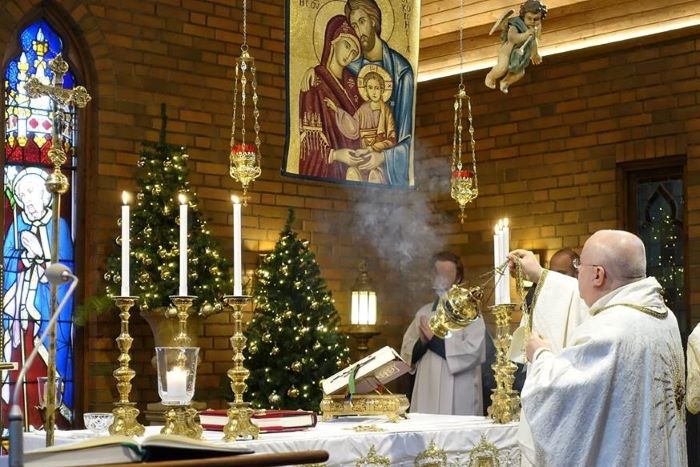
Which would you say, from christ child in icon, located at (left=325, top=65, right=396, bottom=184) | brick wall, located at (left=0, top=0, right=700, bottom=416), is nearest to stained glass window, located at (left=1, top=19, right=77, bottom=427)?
brick wall, located at (left=0, top=0, right=700, bottom=416)

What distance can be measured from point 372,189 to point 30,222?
9.47 feet

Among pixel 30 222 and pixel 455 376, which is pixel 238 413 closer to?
pixel 30 222

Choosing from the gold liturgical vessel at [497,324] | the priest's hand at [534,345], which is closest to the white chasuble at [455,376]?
the gold liturgical vessel at [497,324]

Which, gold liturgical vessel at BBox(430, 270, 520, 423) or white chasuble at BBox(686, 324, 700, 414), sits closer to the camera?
gold liturgical vessel at BBox(430, 270, 520, 423)

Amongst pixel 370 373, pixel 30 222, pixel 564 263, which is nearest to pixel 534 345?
pixel 370 373

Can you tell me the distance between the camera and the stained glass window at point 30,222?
8023mm

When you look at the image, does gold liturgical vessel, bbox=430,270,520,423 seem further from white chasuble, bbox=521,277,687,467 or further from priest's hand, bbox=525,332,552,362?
white chasuble, bbox=521,277,687,467

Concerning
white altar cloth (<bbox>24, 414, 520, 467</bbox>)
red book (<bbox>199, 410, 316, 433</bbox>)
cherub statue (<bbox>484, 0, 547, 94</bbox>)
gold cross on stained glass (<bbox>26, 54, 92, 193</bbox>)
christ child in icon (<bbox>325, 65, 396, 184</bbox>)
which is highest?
cherub statue (<bbox>484, 0, 547, 94</bbox>)

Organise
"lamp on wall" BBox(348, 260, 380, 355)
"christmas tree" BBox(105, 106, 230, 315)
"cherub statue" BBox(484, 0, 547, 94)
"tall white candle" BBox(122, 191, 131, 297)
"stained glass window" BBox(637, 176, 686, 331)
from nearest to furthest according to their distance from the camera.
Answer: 1. "tall white candle" BBox(122, 191, 131, 297)
2. "cherub statue" BBox(484, 0, 547, 94)
3. "christmas tree" BBox(105, 106, 230, 315)
4. "stained glass window" BBox(637, 176, 686, 331)
5. "lamp on wall" BBox(348, 260, 380, 355)

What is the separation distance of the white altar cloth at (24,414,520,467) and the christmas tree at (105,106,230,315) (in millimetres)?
2679

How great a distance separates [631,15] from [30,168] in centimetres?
Answer: 467

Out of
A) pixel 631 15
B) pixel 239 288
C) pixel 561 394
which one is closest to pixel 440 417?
pixel 561 394

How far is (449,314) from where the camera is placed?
506cm

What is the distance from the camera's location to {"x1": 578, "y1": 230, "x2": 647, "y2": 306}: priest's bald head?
458 cm
